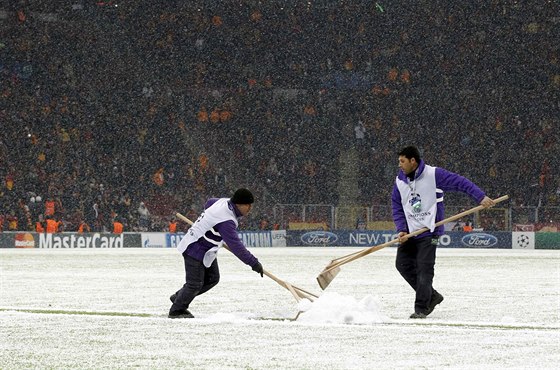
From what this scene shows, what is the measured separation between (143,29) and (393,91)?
12101 mm

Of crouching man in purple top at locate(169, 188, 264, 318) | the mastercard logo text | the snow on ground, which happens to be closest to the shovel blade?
the snow on ground

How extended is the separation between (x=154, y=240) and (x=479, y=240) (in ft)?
44.3

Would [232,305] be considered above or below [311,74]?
below

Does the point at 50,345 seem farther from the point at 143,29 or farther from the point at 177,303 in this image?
the point at 143,29

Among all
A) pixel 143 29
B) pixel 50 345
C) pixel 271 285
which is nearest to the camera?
pixel 50 345

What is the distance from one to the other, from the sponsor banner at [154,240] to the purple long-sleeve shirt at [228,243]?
31663mm

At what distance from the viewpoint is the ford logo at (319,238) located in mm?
46031

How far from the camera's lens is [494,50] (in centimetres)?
5291

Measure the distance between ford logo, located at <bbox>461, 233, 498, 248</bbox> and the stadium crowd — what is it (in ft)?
8.88

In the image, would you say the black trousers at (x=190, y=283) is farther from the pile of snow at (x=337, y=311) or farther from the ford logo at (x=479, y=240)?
the ford logo at (x=479, y=240)

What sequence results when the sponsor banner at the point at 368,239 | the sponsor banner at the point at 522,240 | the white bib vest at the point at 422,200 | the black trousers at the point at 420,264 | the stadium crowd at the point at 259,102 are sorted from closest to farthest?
the black trousers at the point at 420,264, the white bib vest at the point at 422,200, the sponsor banner at the point at 522,240, the sponsor banner at the point at 368,239, the stadium crowd at the point at 259,102

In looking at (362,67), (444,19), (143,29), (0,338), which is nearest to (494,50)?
(444,19)

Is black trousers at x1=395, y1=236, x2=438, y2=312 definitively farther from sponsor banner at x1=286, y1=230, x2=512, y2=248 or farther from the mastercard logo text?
sponsor banner at x1=286, y1=230, x2=512, y2=248

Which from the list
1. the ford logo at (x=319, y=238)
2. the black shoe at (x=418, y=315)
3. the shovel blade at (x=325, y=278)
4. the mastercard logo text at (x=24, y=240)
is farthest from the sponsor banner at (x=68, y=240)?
the black shoe at (x=418, y=315)
